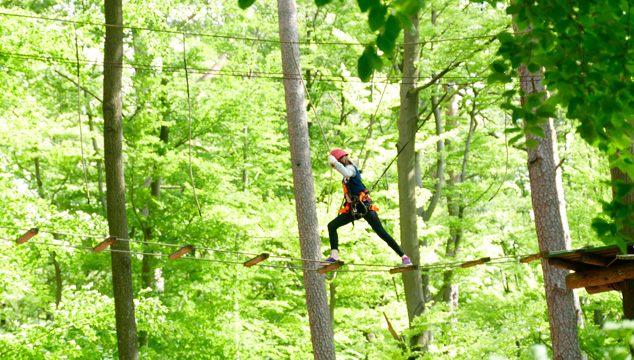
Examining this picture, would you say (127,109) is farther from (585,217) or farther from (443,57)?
(585,217)

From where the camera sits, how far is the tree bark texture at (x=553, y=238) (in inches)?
280

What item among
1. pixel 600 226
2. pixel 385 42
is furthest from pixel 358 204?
pixel 385 42

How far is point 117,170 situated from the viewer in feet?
24.2

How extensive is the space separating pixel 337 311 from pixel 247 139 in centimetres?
465

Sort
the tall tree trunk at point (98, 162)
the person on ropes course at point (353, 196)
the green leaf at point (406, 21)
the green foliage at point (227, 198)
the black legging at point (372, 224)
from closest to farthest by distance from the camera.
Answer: the green leaf at point (406, 21) → the person on ropes course at point (353, 196) → the black legging at point (372, 224) → the green foliage at point (227, 198) → the tall tree trunk at point (98, 162)

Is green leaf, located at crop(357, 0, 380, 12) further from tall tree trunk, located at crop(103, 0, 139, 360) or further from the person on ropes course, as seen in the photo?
tall tree trunk, located at crop(103, 0, 139, 360)

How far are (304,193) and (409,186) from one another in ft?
6.98

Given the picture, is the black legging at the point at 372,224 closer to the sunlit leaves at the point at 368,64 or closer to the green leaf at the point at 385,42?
the sunlit leaves at the point at 368,64

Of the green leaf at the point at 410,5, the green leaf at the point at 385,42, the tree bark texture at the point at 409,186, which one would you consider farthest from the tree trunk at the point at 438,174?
the green leaf at the point at 410,5

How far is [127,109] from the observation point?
1287 centimetres

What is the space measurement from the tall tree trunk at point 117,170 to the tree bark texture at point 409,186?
4.44 metres

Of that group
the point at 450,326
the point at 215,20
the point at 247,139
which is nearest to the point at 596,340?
the point at 450,326

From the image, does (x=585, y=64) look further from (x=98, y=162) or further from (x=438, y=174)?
(x=98, y=162)

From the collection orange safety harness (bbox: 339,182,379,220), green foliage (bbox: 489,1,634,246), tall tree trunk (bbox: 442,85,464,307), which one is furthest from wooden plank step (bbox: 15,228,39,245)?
tall tree trunk (bbox: 442,85,464,307)
